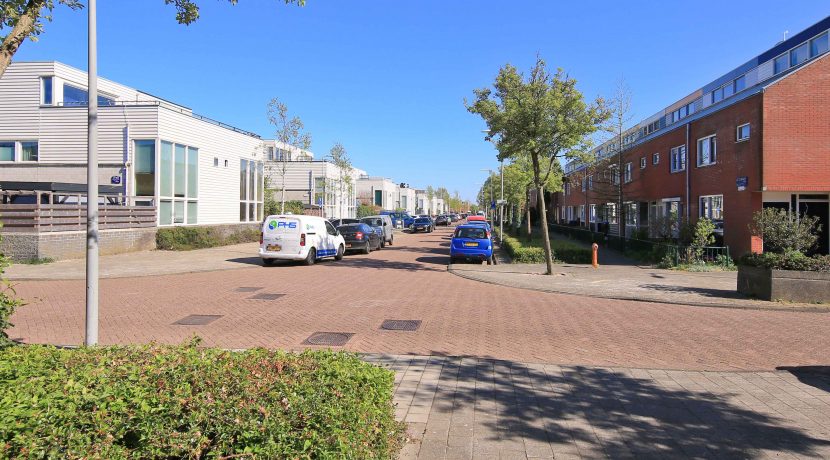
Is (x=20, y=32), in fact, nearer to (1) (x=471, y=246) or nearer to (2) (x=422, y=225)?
(1) (x=471, y=246)

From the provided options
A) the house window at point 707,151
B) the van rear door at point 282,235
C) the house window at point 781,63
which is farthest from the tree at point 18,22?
the house window at point 781,63

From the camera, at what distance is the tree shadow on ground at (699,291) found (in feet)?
40.1

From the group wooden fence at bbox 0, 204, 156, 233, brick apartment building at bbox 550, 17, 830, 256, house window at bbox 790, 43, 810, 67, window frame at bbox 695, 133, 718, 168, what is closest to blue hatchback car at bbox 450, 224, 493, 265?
brick apartment building at bbox 550, 17, 830, 256

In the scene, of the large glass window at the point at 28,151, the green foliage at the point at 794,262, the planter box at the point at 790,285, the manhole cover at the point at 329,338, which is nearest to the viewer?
the manhole cover at the point at 329,338

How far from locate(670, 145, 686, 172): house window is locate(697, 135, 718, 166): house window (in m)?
1.46

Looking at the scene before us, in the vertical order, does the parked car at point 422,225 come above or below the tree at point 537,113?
below

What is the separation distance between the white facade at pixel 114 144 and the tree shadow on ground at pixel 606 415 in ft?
72.5

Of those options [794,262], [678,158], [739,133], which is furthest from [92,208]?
[678,158]

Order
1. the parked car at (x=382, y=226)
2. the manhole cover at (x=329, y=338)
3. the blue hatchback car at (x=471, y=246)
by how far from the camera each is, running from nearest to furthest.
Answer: the manhole cover at (x=329, y=338)
the blue hatchback car at (x=471, y=246)
the parked car at (x=382, y=226)

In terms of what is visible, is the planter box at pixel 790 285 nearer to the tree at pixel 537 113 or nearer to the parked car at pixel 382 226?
the tree at pixel 537 113

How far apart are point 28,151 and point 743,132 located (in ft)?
100

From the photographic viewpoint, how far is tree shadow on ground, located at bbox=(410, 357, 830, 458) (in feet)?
14.0

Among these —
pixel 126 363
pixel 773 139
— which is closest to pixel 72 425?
pixel 126 363

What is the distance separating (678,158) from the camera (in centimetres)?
2509
